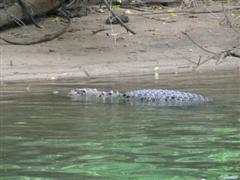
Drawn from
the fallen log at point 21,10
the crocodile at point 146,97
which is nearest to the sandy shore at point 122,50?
the fallen log at point 21,10

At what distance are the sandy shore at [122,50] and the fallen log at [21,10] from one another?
2.46ft

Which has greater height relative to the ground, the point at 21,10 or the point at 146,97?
the point at 21,10

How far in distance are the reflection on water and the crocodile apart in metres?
0.27

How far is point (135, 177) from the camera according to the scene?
4738 mm

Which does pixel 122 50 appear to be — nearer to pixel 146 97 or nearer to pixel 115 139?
pixel 146 97

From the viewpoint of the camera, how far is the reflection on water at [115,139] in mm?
5000

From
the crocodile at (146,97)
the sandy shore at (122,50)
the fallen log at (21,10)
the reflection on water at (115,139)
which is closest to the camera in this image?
the reflection on water at (115,139)

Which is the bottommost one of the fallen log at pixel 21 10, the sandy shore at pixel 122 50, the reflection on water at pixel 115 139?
the reflection on water at pixel 115 139

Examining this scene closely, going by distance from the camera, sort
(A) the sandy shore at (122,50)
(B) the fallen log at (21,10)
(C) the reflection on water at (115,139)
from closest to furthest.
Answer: (C) the reflection on water at (115,139) < (A) the sandy shore at (122,50) < (B) the fallen log at (21,10)

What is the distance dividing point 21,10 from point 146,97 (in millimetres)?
7210

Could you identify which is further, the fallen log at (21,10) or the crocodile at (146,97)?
the fallen log at (21,10)

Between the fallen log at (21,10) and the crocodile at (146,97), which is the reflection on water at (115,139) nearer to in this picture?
the crocodile at (146,97)

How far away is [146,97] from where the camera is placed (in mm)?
9406

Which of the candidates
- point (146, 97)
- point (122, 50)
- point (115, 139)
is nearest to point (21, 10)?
point (122, 50)
